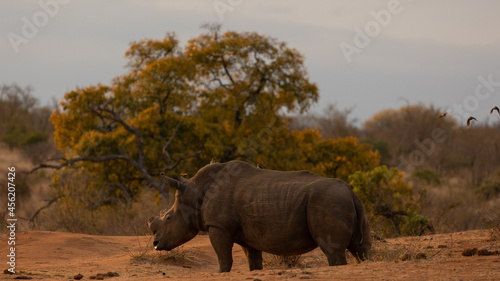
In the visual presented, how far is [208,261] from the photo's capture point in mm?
11016

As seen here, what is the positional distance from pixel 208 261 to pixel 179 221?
→ 2.59 m

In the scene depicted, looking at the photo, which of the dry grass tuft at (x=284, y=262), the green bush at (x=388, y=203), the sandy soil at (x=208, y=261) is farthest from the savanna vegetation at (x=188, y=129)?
the dry grass tuft at (x=284, y=262)

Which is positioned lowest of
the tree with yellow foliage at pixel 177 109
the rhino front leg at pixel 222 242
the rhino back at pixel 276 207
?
the rhino front leg at pixel 222 242

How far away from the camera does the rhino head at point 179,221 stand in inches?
339

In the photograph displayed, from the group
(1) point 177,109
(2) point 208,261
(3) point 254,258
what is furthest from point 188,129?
(3) point 254,258

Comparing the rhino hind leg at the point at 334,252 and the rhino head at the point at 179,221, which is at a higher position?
the rhino head at the point at 179,221

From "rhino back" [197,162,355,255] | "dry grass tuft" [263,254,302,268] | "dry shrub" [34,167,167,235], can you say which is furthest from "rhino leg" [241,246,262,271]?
"dry shrub" [34,167,167,235]

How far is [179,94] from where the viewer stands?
2741 cm

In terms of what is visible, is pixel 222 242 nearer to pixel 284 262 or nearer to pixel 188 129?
pixel 284 262

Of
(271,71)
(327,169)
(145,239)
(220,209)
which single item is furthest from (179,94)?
(220,209)

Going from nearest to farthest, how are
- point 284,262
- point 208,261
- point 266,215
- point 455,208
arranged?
point 266,215 < point 284,262 < point 208,261 < point 455,208

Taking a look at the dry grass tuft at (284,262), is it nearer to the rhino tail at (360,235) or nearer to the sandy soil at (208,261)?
the sandy soil at (208,261)

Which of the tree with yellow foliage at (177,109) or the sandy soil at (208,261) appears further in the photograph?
the tree with yellow foliage at (177,109)

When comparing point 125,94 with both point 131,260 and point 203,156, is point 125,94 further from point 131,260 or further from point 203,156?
point 131,260
